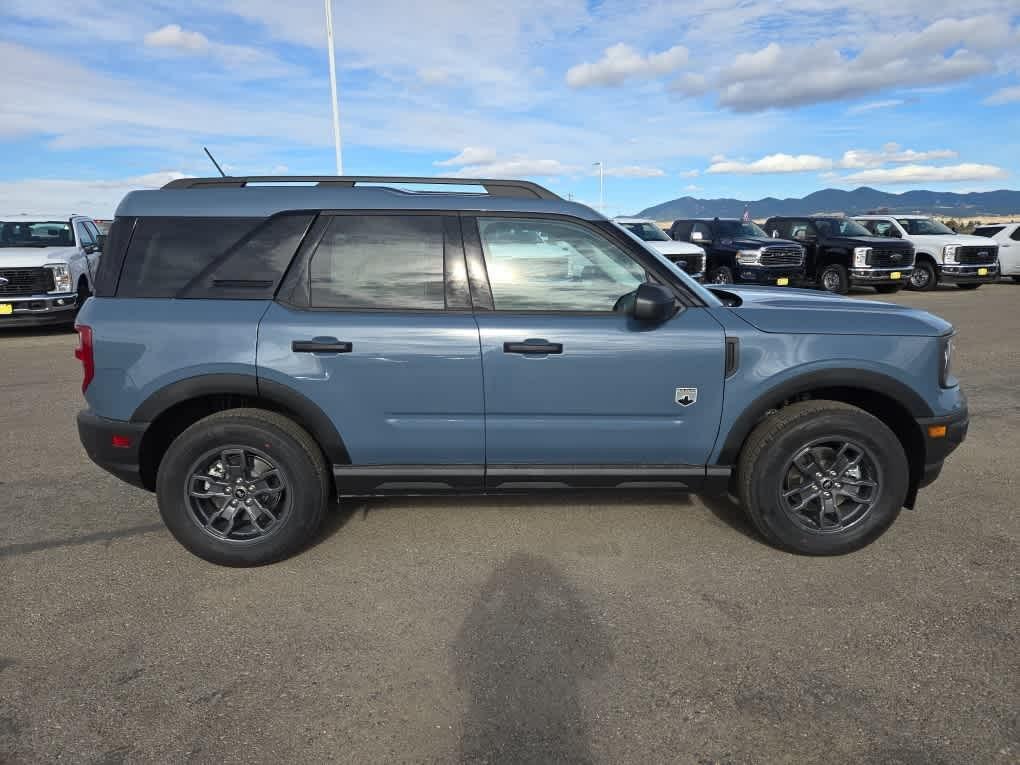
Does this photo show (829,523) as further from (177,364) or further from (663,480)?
(177,364)

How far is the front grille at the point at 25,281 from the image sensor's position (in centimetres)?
1095

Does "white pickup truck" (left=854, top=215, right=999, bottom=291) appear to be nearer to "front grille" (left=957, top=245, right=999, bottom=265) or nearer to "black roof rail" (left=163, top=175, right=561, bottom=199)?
"front grille" (left=957, top=245, right=999, bottom=265)

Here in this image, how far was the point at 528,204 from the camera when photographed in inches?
141

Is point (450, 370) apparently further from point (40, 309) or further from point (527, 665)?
point (40, 309)

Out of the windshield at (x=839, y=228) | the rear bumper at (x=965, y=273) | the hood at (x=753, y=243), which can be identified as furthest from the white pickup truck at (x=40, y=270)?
the rear bumper at (x=965, y=273)

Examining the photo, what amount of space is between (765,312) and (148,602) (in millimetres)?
3178

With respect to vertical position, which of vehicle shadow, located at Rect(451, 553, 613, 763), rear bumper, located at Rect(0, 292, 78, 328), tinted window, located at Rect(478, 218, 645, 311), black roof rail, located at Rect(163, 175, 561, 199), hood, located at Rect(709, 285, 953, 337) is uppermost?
black roof rail, located at Rect(163, 175, 561, 199)

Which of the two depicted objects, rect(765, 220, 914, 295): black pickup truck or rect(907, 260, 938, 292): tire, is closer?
rect(765, 220, 914, 295): black pickup truck

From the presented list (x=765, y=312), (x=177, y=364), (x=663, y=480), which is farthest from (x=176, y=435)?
(x=765, y=312)

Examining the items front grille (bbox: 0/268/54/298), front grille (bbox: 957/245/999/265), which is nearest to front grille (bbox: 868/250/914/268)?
front grille (bbox: 957/245/999/265)

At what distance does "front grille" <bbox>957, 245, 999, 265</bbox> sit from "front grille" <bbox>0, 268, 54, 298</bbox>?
64.1 ft

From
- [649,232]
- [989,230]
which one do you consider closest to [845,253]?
[649,232]

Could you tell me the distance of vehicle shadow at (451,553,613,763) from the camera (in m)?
2.28

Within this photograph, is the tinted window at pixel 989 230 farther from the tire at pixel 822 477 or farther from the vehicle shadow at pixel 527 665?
the vehicle shadow at pixel 527 665
